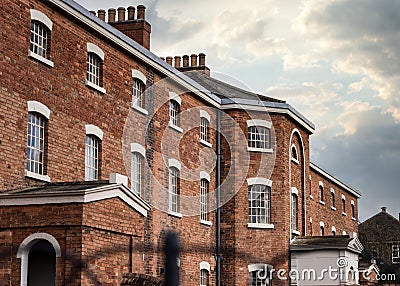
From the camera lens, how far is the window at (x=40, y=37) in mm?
18828

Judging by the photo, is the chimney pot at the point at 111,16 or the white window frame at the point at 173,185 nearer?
the white window frame at the point at 173,185

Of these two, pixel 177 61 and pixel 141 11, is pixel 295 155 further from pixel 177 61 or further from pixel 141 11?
pixel 141 11

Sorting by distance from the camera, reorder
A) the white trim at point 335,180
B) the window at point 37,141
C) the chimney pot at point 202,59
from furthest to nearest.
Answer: the white trim at point 335,180 → the chimney pot at point 202,59 → the window at point 37,141

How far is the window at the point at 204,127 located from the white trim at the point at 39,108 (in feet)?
33.6

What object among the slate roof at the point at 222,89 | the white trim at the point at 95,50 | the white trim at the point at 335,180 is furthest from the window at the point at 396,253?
the white trim at the point at 95,50

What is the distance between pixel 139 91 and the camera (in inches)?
963

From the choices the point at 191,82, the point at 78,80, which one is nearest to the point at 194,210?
the point at 191,82

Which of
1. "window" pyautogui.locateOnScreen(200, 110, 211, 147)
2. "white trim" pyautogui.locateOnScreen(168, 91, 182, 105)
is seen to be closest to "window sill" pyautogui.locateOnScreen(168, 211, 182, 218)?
"window" pyautogui.locateOnScreen(200, 110, 211, 147)

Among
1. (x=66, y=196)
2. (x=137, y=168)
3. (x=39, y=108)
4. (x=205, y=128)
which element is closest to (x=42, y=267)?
(x=66, y=196)

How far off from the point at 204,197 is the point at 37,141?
35.7 feet

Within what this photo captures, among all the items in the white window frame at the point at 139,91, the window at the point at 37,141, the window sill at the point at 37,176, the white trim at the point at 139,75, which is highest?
the white trim at the point at 139,75

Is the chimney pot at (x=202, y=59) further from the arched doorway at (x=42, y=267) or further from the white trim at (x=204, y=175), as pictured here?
the arched doorway at (x=42, y=267)

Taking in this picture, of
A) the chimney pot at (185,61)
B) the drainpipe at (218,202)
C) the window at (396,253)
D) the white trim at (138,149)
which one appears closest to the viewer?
the white trim at (138,149)

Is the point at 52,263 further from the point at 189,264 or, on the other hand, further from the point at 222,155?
the point at 222,155
